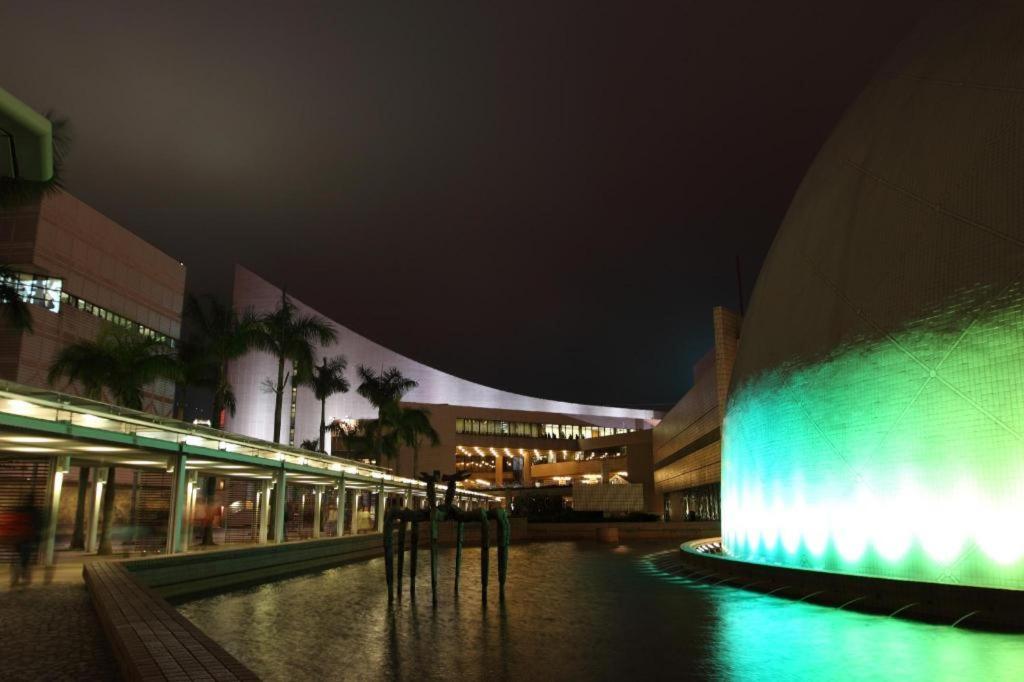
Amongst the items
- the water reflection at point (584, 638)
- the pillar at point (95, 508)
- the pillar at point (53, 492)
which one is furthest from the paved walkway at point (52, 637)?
the pillar at point (95, 508)

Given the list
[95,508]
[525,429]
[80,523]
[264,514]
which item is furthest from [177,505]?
[525,429]

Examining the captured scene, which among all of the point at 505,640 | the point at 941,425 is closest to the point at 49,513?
the point at 505,640

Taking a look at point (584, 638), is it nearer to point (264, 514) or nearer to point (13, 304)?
point (13, 304)

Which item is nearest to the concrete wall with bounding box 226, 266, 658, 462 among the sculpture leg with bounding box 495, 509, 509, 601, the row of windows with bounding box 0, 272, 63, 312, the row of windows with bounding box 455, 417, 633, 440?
the row of windows with bounding box 455, 417, 633, 440

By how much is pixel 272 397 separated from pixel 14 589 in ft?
234

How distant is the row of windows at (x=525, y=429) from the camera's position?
7444cm

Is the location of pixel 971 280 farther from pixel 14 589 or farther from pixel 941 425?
pixel 14 589

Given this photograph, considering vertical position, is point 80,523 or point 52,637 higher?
point 80,523

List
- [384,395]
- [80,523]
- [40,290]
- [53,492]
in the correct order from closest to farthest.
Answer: [53,492] → [80,523] → [40,290] → [384,395]

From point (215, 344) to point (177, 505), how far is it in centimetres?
1192

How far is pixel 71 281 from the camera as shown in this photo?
39500mm

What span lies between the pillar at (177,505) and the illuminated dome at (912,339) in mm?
11892

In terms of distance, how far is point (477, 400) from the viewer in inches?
3398

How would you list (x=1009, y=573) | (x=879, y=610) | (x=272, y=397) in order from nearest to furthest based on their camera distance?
(x=1009, y=573)
(x=879, y=610)
(x=272, y=397)
